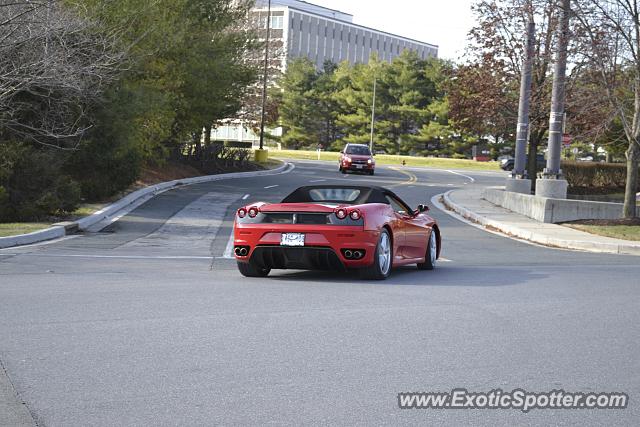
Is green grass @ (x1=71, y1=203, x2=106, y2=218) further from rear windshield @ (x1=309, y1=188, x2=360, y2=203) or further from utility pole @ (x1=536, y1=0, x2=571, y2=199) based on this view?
utility pole @ (x1=536, y1=0, x2=571, y2=199)

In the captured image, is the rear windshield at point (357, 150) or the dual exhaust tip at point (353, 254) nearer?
the dual exhaust tip at point (353, 254)

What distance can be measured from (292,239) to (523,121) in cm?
2272

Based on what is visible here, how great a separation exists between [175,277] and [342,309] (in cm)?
351

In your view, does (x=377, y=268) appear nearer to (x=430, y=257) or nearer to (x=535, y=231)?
(x=430, y=257)

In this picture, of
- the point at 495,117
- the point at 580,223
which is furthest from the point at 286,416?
the point at 495,117

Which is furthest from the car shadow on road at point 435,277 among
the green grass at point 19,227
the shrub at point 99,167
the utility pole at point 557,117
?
the shrub at point 99,167

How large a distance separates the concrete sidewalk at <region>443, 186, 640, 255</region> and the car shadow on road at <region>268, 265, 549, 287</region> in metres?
6.54

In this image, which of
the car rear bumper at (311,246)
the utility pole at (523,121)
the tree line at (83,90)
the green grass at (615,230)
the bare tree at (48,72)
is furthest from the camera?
the utility pole at (523,121)

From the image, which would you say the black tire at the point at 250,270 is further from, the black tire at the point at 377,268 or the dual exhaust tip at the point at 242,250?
the black tire at the point at 377,268

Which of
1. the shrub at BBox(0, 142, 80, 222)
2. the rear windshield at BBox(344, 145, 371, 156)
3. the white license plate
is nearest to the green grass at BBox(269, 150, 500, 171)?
the rear windshield at BBox(344, 145, 371, 156)

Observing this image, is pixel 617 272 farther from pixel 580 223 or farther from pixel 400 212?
pixel 580 223

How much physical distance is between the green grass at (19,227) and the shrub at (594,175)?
30.0 meters

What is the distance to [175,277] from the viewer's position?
13.0m

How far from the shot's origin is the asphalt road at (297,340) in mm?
6184
